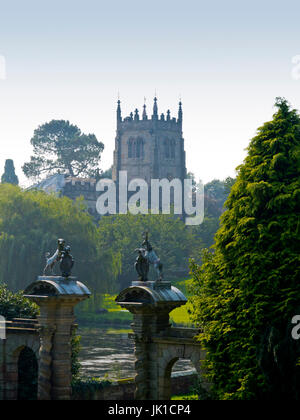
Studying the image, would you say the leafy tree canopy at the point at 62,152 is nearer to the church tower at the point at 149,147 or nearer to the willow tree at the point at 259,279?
the church tower at the point at 149,147

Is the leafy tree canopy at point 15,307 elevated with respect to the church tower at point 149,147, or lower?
lower

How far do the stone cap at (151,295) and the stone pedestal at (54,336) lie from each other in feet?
6.07

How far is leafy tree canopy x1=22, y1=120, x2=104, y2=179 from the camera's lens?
13125 cm

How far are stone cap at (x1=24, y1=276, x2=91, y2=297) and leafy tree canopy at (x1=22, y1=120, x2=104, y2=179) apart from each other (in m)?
104

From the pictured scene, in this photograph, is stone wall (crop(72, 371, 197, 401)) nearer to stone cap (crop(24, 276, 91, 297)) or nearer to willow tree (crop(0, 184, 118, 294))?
stone cap (crop(24, 276, 91, 297))

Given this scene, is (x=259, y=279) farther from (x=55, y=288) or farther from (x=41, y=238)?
(x=41, y=238)

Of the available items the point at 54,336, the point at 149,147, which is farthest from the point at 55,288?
the point at 149,147

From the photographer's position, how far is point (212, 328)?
21.9 meters

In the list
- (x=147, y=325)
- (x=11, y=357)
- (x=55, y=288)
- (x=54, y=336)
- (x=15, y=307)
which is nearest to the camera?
(x=147, y=325)

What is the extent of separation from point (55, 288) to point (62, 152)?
109 metres

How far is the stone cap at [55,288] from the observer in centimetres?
2591

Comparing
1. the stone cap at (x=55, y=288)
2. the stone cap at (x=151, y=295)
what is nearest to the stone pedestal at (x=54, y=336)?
the stone cap at (x=55, y=288)

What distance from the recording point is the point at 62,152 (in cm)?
13288
